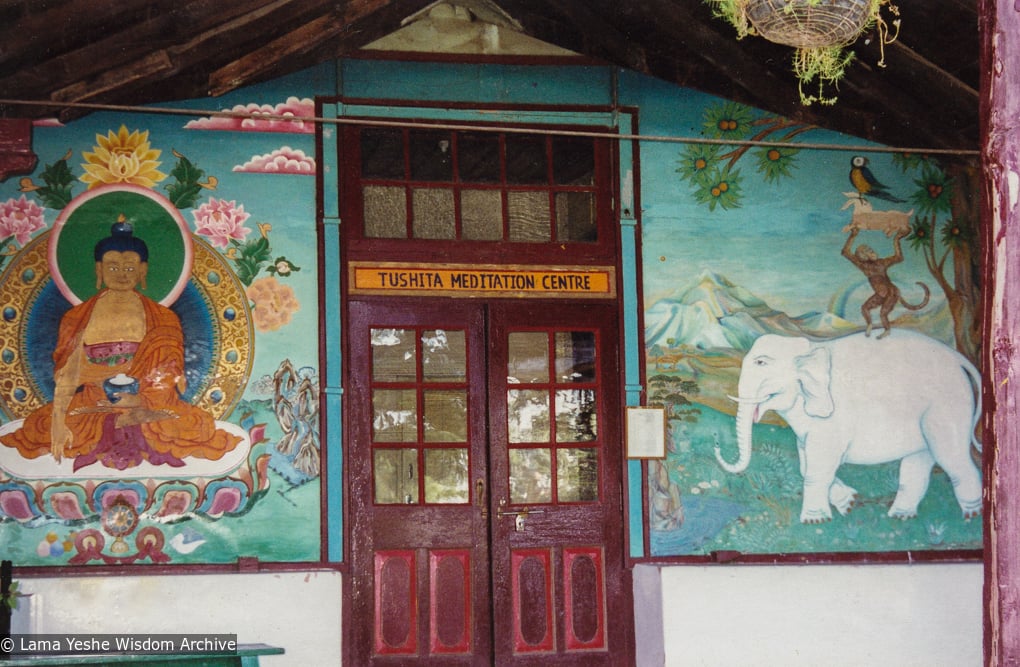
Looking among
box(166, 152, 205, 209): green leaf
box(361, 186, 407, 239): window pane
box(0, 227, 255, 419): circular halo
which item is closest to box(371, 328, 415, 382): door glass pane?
box(361, 186, 407, 239): window pane

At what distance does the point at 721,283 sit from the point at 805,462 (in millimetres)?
1262

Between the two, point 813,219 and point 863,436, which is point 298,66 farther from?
point 863,436

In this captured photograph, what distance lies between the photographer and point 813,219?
8.05 metres

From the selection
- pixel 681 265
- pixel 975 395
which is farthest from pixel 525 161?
pixel 975 395

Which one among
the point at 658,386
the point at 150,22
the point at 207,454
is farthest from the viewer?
the point at 658,386

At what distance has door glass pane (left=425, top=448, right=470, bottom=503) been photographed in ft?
24.8

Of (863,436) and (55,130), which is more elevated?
(55,130)

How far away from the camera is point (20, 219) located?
23.8ft

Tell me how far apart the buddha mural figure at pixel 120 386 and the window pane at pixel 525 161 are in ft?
7.65

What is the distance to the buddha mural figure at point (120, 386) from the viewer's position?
715cm

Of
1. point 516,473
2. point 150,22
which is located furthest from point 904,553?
point 150,22

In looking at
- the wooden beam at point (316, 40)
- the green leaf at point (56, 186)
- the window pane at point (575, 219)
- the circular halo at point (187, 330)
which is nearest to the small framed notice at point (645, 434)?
the window pane at point (575, 219)

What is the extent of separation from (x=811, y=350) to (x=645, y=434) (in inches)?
48.7

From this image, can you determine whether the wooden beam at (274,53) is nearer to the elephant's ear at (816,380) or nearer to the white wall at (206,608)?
the white wall at (206,608)
